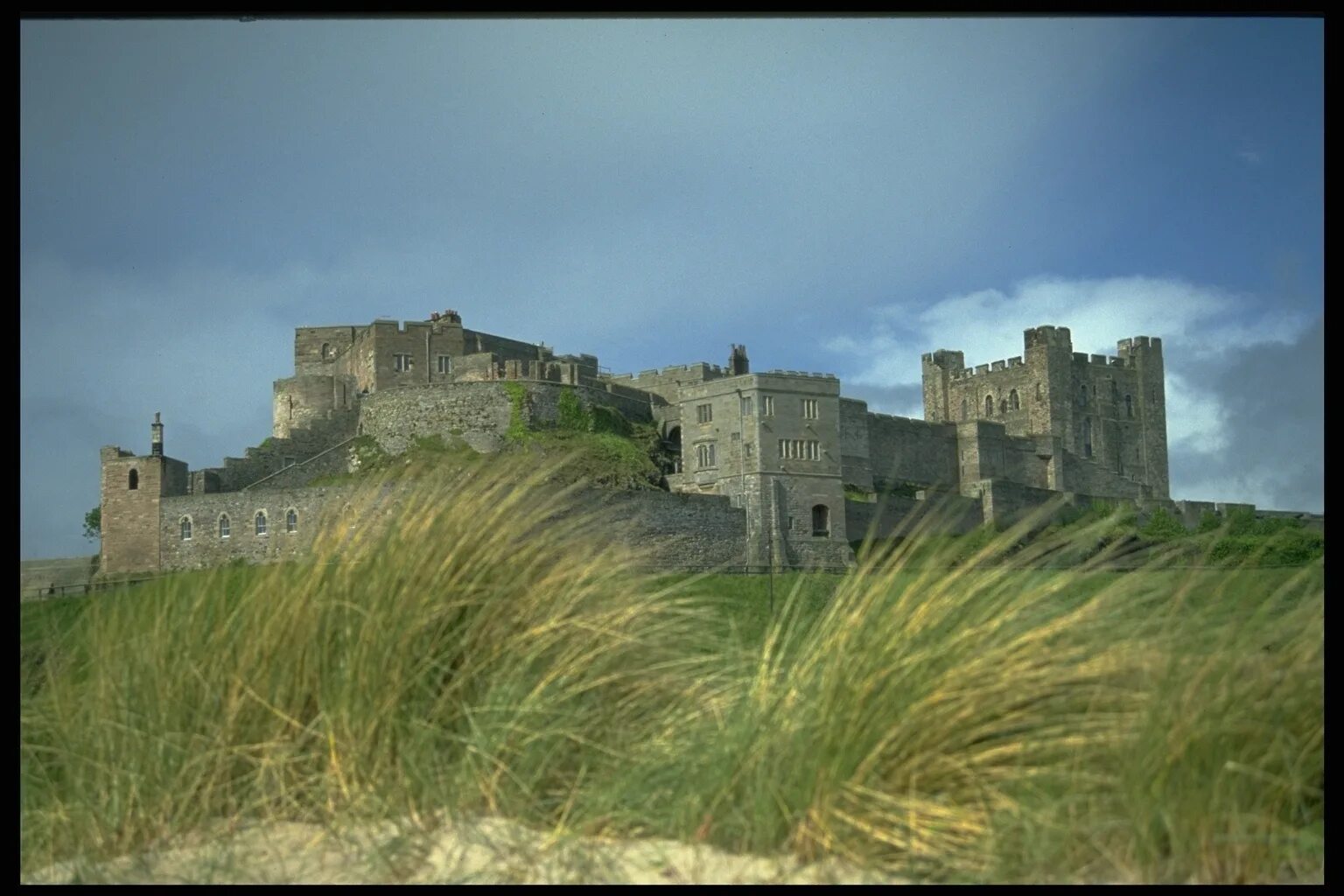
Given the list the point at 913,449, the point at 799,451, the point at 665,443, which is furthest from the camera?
the point at 913,449

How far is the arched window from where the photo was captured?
139ft

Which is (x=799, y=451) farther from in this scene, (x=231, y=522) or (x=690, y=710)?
(x=690, y=710)

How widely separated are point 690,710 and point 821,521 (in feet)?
123

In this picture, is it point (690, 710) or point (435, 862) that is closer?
point (435, 862)

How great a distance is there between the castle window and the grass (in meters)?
36.9

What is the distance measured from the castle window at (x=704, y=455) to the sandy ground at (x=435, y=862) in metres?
38.2

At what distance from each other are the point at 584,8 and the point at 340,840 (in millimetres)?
2634

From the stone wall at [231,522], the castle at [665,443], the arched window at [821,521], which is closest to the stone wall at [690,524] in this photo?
the castle at [665,443]

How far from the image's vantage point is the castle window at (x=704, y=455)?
43.2 m

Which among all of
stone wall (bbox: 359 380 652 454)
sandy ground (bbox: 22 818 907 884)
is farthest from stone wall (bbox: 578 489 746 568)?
sandy ground (bbox: 22 818 907 884)

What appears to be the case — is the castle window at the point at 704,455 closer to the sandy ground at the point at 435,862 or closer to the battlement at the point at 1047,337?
the battlement at the point at 1047,337

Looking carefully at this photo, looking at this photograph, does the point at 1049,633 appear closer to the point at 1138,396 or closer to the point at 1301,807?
the point at 1301,807

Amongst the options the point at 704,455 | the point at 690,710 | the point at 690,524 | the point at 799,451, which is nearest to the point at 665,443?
the point at 704,455

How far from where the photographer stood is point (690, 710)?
5.32 m
